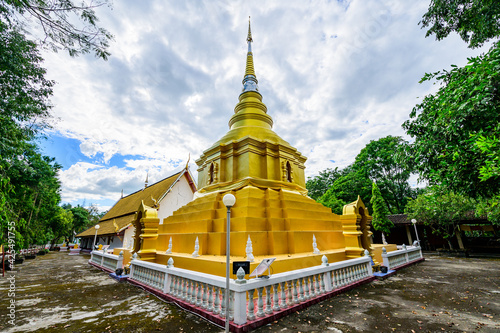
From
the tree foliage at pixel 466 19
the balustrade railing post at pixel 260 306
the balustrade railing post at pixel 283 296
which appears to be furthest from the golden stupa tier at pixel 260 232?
the tree foliage at pixel 466 19

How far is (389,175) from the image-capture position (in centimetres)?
2777

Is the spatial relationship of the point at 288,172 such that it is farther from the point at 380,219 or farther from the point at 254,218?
the point at 380,219

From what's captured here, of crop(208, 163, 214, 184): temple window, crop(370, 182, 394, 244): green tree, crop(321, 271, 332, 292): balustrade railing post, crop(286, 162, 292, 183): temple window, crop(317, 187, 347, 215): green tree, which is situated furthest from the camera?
crop(317, 187, 347, 215): green tree

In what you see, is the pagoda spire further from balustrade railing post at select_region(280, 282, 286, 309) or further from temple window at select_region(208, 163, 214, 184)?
balustrade railing post at select_region(280, 282, 286, 309)

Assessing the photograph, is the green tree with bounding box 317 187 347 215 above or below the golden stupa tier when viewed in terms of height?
above

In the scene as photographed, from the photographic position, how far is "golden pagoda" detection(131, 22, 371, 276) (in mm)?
6602

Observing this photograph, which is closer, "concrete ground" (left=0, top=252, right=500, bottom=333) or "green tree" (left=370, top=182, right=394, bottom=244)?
"concrete ground" (left=0, top=252, right=500, bottom=333)

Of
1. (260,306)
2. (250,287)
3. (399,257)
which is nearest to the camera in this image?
(250,287)

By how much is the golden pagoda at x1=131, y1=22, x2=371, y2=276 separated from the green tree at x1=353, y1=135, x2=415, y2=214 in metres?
20.8

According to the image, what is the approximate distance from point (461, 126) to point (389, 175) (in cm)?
2588

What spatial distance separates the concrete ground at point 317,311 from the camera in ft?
12.2

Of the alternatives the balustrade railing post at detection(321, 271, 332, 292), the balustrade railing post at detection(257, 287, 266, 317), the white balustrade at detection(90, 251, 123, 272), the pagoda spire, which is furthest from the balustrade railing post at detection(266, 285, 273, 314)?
the pagoda spire

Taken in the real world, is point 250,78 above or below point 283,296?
above

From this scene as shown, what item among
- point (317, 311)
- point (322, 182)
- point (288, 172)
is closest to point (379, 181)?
point (322, 182)
